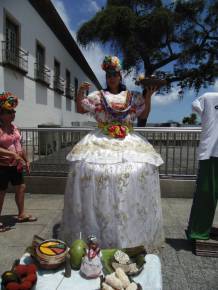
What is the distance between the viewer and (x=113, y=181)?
336 cm

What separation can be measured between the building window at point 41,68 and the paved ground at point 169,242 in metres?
10.7

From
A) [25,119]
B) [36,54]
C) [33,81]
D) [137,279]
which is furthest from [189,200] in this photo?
[36,54]

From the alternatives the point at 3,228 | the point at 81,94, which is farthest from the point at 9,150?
the point at 81,94

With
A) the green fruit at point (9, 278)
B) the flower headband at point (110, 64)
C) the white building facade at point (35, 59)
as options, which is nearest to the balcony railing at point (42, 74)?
the white building facade at point (35, 59)

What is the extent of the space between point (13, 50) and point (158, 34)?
8.06m

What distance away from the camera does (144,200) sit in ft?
11.4

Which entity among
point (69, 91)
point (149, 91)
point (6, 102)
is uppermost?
point (69, 91)

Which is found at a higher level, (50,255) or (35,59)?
(35,59)

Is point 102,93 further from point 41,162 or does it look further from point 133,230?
point 41,162

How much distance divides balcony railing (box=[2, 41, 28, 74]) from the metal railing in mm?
5848

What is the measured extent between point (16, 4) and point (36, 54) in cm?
336

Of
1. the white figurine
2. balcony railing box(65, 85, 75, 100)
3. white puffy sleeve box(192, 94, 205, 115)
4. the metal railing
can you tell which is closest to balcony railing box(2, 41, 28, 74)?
the metal railing

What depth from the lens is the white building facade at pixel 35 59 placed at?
1239 cm

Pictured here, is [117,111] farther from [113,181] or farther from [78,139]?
[78,139]
